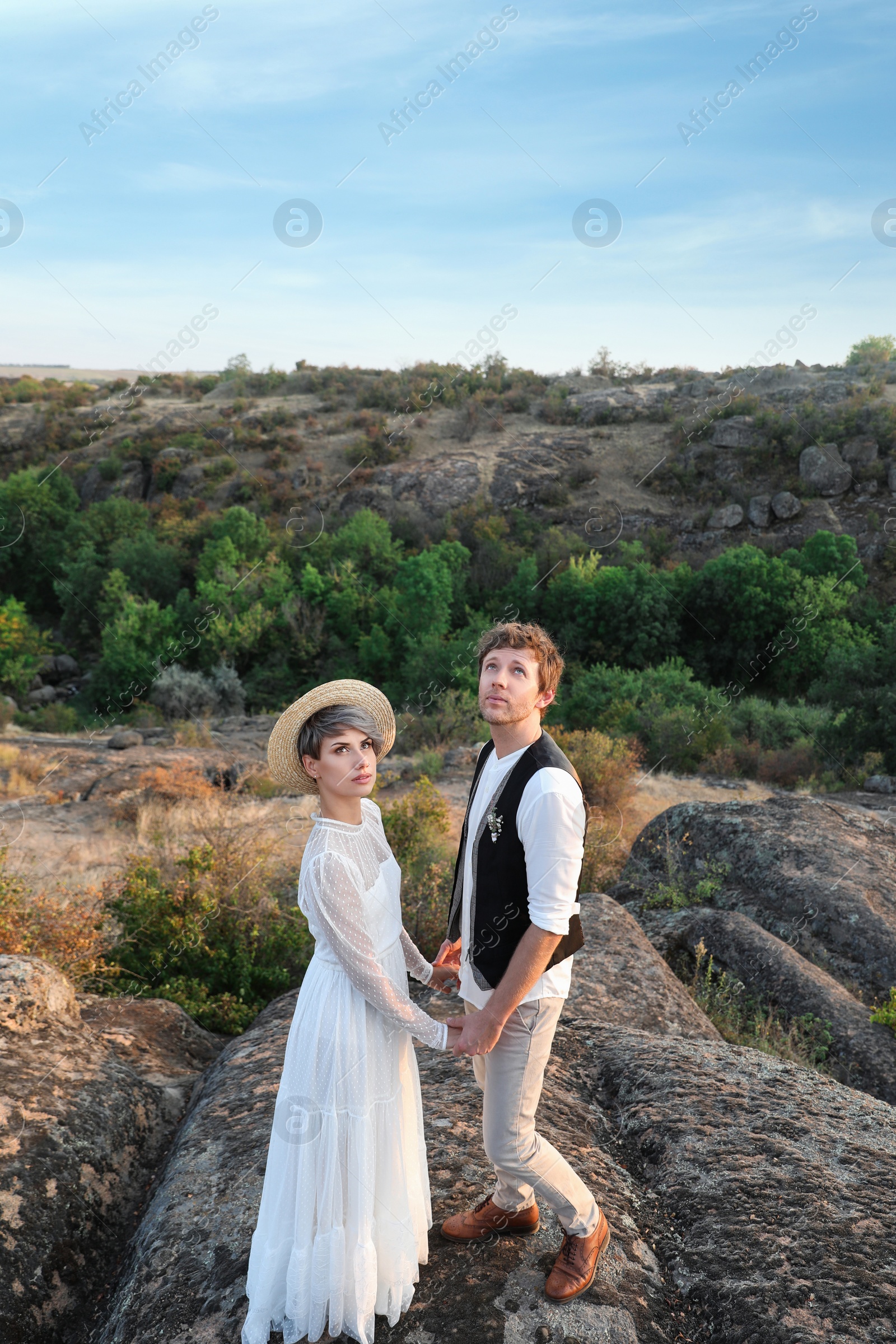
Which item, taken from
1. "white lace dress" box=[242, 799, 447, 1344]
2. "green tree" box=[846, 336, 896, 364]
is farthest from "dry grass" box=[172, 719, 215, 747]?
"green tree" box=[846, 336, 896, 364]

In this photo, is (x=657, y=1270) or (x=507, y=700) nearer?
(x=507, y=700)

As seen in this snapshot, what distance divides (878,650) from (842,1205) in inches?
714

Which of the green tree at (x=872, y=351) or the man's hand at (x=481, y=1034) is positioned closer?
the man's hand at (x=481, y=1034)

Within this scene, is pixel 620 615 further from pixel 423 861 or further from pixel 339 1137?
pixel 339 1137

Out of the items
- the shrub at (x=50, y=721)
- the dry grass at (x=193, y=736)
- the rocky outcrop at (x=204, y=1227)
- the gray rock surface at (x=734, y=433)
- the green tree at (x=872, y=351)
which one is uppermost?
the green tree at (x=872, y=351)

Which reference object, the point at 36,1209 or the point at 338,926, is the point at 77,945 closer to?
the point at 36,1209

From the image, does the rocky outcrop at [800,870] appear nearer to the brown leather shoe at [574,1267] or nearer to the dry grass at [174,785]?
the brown leather shoe at [574,1267]

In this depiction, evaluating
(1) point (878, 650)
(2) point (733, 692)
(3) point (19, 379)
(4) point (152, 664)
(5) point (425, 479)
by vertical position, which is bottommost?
(4) point (152, 664)

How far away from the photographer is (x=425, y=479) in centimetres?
3569

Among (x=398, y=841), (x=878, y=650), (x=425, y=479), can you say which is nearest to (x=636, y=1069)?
(x=398, y=841)

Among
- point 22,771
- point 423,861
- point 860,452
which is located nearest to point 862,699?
point 423,861

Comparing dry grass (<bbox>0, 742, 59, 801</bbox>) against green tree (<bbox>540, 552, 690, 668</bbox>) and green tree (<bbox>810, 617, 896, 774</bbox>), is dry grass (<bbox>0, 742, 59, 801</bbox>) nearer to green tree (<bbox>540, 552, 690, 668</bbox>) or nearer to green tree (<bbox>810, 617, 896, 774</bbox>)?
green tree (<bbox>810, 617, 896, 774</bbox>)

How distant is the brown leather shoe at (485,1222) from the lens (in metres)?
2.45

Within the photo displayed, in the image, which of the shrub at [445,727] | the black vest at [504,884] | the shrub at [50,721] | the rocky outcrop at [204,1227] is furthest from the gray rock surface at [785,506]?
the black vest at [504,884]
